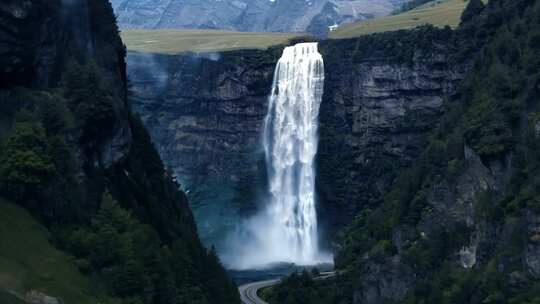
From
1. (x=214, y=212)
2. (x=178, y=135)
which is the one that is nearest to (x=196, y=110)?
(x=178, y=135)

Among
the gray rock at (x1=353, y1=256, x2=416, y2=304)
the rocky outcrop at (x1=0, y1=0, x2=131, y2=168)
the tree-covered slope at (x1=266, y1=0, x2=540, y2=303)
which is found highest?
the rocky outcrop at (x1=0, y1=0, x2=131, y2=168)

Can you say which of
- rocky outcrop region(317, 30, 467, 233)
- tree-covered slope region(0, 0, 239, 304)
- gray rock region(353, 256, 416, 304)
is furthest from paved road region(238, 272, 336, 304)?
tree-covered slope region(0, 0, 239, 304)

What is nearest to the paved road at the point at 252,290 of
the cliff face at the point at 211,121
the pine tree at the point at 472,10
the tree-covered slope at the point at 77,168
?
the cliff face at the point at 211,121

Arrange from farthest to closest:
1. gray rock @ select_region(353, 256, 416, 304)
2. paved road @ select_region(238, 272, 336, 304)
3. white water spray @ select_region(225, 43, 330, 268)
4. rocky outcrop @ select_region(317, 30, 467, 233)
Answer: white water spray @ select_region(225, 43, 330, 268)
rocky outcrop @ select_region(317, 30, 467, 233)
paved road @ select_region(238, 272, 336, 304)
gray rock @ select_region(353, 256, 416, 304)

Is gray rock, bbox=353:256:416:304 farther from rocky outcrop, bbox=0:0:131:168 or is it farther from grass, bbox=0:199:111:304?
grass, bbox=0:199:111:304

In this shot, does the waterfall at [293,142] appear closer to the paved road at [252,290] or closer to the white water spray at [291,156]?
the white water spray at [291,156]

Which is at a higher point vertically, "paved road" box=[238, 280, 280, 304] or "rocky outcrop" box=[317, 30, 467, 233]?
"rocky outcrop" box=[317, 30, 467, 233]

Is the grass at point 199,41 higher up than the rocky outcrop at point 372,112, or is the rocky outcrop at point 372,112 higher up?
the grass at point 199,41
